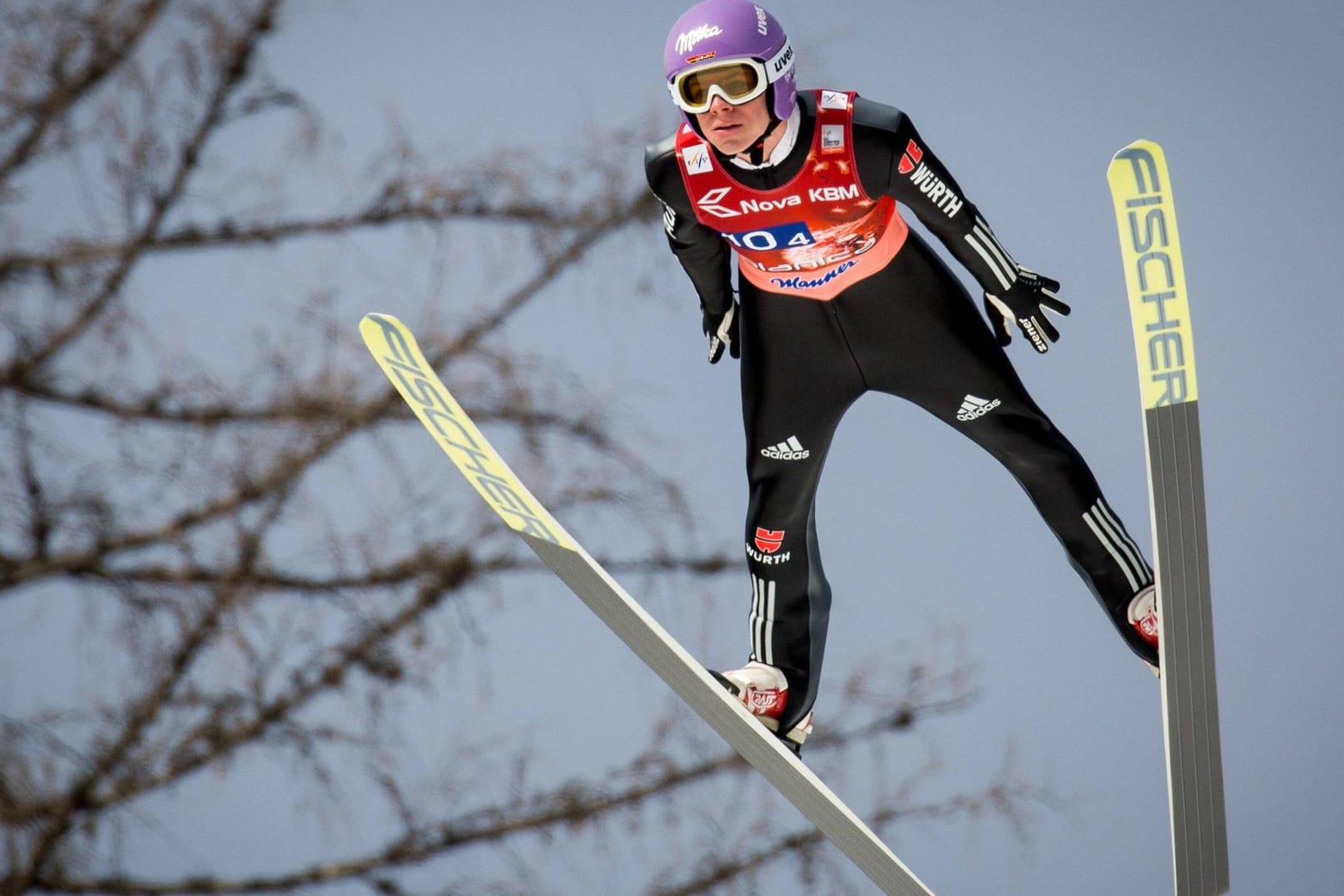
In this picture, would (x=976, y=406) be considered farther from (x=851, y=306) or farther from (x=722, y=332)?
(x=722, y=332)

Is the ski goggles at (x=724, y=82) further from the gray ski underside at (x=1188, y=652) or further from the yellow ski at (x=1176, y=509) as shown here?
the gray ski underside at (x=1188, y=652)

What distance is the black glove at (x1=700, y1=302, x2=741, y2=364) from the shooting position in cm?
288

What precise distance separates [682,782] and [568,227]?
1594mm

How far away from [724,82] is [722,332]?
0.51 m

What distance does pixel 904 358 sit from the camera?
9.04ft

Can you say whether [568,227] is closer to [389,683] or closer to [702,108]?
[389,683]

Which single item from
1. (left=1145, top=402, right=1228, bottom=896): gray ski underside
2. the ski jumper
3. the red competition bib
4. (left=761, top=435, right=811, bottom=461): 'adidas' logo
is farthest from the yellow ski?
(left=761, top=435, right=811, bottom=461): 'adidas' logo

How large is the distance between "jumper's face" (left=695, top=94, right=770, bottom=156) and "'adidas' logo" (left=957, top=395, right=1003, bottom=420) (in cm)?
56

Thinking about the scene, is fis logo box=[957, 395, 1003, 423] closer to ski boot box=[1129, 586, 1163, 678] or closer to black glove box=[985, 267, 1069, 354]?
black glove box=[985, 267, 1069, 354]

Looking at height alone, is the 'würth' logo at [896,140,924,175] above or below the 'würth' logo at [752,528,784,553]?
above

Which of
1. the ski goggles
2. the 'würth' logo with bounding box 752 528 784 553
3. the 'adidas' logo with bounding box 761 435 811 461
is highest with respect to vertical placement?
the ski goggles

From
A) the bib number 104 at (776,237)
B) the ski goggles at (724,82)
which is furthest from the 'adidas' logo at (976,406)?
the ski goggles at (724,82)

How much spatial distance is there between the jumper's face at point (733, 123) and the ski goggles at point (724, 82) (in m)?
0.01

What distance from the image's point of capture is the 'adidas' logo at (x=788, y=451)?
9.28 feet
